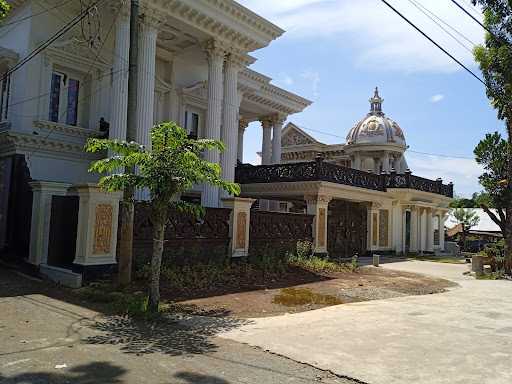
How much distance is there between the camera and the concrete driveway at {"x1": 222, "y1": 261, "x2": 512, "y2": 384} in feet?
17.2

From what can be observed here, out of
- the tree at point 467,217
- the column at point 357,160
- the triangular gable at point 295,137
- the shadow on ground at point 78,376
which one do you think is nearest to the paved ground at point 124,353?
the shadow on ground at point 78,376

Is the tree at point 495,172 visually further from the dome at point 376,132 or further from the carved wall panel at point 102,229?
the carved wall panel at point 102,229

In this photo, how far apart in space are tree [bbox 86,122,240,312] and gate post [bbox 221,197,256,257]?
522 cm

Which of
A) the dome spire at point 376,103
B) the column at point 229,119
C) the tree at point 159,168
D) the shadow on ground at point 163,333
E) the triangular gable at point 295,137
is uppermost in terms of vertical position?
the dome spire at point 376,103

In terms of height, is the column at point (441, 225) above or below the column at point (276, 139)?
below

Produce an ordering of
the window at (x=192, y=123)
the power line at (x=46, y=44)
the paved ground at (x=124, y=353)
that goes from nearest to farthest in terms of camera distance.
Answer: the paved ground at (x=124, y=353), the power line at (x=46, y=44), the window at (x=192, y=123)

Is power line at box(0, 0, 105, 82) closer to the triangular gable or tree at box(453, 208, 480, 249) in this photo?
the triangular gable

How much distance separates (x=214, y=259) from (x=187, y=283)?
84.3 inches

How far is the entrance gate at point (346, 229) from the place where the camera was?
19672 mm

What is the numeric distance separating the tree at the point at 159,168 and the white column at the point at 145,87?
18.5ft

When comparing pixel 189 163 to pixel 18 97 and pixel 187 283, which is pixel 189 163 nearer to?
pixel 187 283

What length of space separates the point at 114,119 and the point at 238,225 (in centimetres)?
471

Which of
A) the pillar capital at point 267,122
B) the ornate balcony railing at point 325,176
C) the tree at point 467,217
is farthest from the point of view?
the tree at point 467,217

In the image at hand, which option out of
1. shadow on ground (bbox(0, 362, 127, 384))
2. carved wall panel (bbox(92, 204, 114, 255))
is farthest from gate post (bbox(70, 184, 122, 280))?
shadow on ground (bbox(0, 362, 127, 384))
